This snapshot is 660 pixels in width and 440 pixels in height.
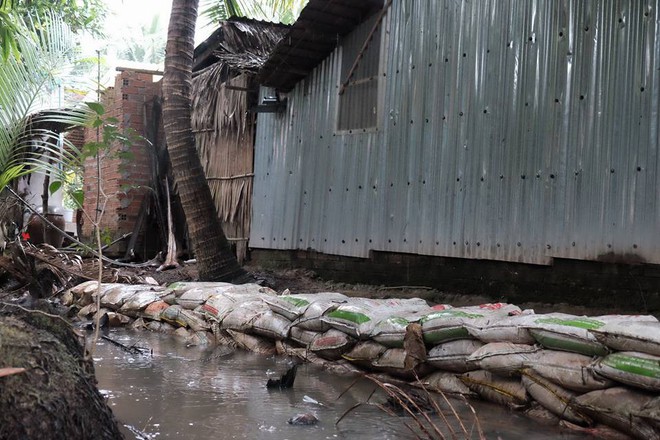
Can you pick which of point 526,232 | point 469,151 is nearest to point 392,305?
point 526,232

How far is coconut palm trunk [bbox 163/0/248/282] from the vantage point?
23.3ft

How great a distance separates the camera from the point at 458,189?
5.89 metres

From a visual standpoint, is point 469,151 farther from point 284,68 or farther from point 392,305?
point 284,68

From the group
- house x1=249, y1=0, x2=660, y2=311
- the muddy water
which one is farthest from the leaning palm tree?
house x1=249, y1=0, x2=660, y2=311

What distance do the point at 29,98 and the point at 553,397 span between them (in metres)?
3.86

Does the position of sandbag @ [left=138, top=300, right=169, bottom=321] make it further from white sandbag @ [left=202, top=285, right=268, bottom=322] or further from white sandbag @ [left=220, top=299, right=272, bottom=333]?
white sandbag @ [left=220, top=299, right=272, bottom=333]

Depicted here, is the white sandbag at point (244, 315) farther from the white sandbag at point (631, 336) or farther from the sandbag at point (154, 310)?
the white sandbag at point (631, 336)

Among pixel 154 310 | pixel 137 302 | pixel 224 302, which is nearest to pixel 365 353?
pixel 224 302

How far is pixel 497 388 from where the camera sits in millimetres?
3527

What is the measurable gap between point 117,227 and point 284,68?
15.8ft

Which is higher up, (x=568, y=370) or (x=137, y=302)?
(x=568, y=370)

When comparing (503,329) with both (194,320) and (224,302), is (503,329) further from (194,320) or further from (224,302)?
(194,320)

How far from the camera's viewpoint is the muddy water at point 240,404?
9.70ft

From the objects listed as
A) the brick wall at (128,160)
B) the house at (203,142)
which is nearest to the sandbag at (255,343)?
the house at (203,142)
